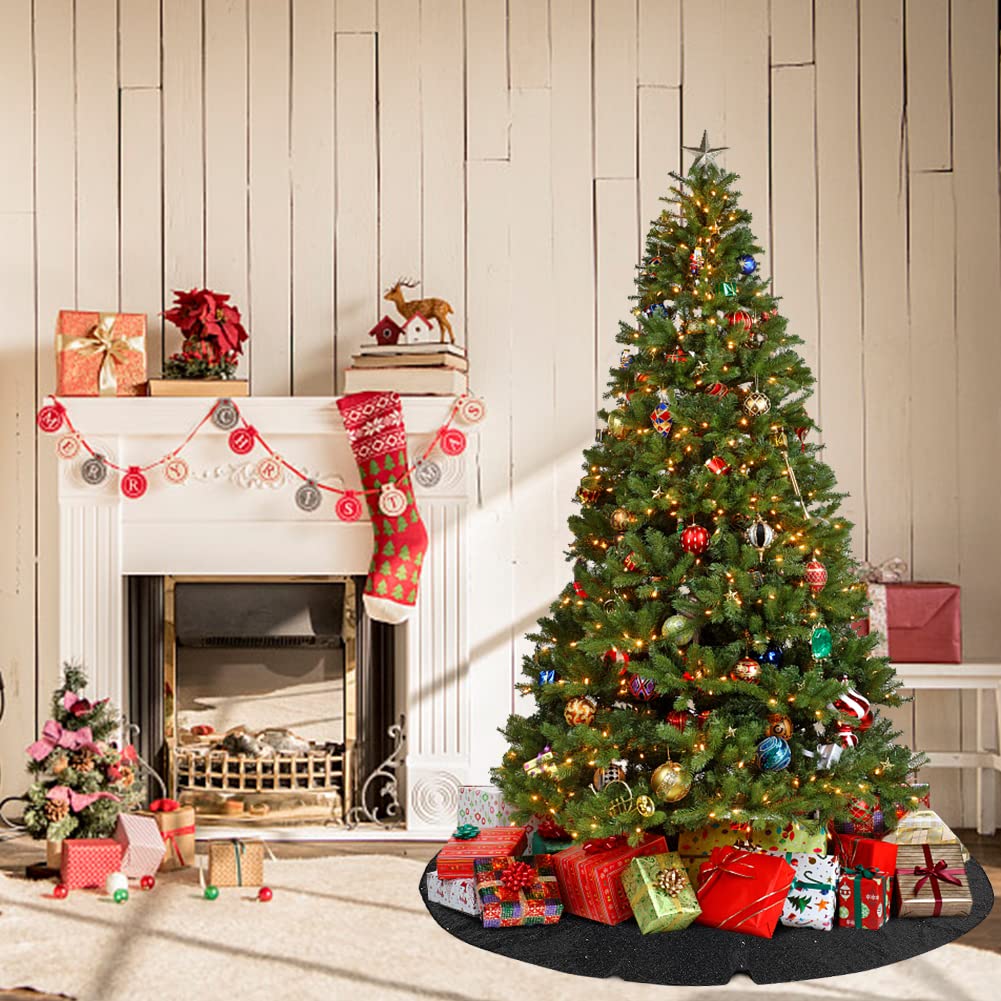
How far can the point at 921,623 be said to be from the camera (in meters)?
3.56

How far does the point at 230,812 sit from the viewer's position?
12.2 ft

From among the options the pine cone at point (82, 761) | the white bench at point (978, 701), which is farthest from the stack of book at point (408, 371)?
the white bench at point (978, 701)

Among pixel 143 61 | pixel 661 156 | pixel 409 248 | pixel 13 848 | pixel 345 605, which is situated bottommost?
pixel 13 848

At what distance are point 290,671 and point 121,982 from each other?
1.33m

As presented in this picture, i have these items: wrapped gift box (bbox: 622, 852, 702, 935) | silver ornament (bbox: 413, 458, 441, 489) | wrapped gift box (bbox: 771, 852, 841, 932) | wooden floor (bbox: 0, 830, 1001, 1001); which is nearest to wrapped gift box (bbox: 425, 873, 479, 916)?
wrapped gift box (bbox: 622, 852, 702, 935)

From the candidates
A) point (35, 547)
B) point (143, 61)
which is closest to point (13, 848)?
point (35, 547)

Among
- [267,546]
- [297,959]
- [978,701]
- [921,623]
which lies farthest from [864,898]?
[267,546]

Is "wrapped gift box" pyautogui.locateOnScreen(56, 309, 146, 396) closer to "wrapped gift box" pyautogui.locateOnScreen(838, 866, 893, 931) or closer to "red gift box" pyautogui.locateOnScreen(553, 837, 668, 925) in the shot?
"red gift box" pyautogui.locateOnScreen(553, 837, 668, 925)

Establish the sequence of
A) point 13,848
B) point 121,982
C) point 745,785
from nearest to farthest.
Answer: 1. point 745,785
2. point 121,982
3. point 13,848

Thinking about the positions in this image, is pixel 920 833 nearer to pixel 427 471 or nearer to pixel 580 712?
pixel 580 712

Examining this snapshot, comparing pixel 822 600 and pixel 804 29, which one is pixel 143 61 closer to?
pixel 804 29

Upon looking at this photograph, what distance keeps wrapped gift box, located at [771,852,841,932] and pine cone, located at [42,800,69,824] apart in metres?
1.93

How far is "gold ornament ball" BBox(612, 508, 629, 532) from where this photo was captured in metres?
2.42

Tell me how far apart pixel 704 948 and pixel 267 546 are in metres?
1.94
